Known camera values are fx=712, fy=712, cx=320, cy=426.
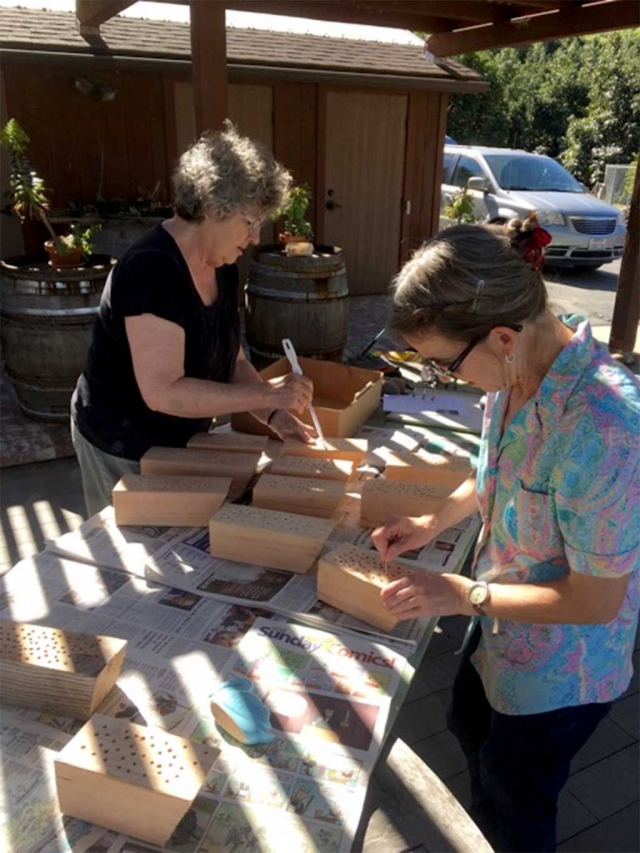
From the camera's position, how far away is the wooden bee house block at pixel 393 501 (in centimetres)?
182

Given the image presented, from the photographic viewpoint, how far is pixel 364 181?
817cm

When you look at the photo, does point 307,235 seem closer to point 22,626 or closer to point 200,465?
point 200,465

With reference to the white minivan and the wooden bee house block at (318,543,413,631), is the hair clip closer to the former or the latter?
the wooden bee house block at (318,543,413,631)

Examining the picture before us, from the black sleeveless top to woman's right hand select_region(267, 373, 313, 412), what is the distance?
218 mm

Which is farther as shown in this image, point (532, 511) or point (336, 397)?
point (336, 397)

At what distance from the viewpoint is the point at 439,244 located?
1.11m

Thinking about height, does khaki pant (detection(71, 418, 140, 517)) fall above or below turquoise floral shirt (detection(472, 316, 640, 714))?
below

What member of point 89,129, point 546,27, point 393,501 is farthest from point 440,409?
point 89,129

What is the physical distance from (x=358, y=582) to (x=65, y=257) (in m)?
3.45

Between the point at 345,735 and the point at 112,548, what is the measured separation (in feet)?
2.57

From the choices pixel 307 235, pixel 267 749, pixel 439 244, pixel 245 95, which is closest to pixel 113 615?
pixel 267 749

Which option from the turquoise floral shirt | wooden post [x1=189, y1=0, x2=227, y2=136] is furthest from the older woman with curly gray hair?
wooden post [x1=189, y1=0, x2=227, y2=136]

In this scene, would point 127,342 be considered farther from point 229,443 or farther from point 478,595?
point 478,595

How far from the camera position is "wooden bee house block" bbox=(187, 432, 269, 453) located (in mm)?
2090
